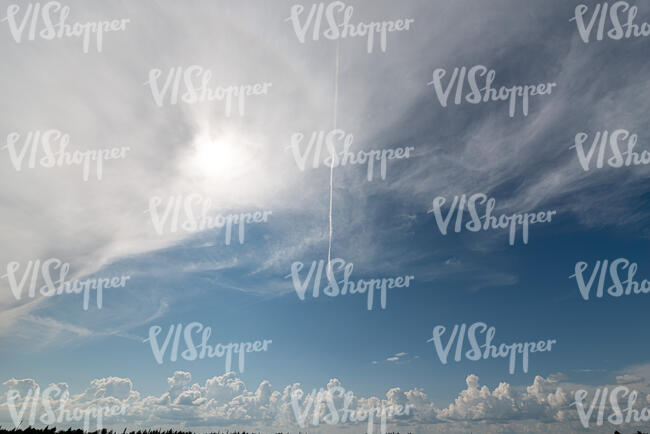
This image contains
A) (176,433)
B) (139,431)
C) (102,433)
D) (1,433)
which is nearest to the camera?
(1,433)

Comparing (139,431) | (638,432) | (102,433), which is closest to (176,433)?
(139,431)

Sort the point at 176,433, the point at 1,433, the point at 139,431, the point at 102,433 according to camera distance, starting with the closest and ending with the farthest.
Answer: the point at 1,433 → the point at 102,433 → the point at 139,431 → the point at 176,433

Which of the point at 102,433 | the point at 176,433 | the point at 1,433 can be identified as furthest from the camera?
the point at 176,433

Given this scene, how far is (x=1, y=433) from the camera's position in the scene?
86.8m

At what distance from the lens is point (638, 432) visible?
339 ft

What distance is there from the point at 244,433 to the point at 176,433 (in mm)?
22329

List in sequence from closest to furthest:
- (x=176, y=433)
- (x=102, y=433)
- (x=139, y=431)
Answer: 1. (x=102, y=433)
2. (x=139, y=431)
3. (x=176, y=433)

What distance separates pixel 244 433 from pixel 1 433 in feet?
231

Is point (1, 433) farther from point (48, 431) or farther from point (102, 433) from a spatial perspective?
point (102, 433)

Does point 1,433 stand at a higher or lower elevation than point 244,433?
higher

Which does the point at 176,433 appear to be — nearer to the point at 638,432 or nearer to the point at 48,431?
the point at 48,431

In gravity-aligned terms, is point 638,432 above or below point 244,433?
above

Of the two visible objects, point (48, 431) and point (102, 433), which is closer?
point (48, 431)

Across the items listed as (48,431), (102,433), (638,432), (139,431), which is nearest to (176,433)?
(139,431)
